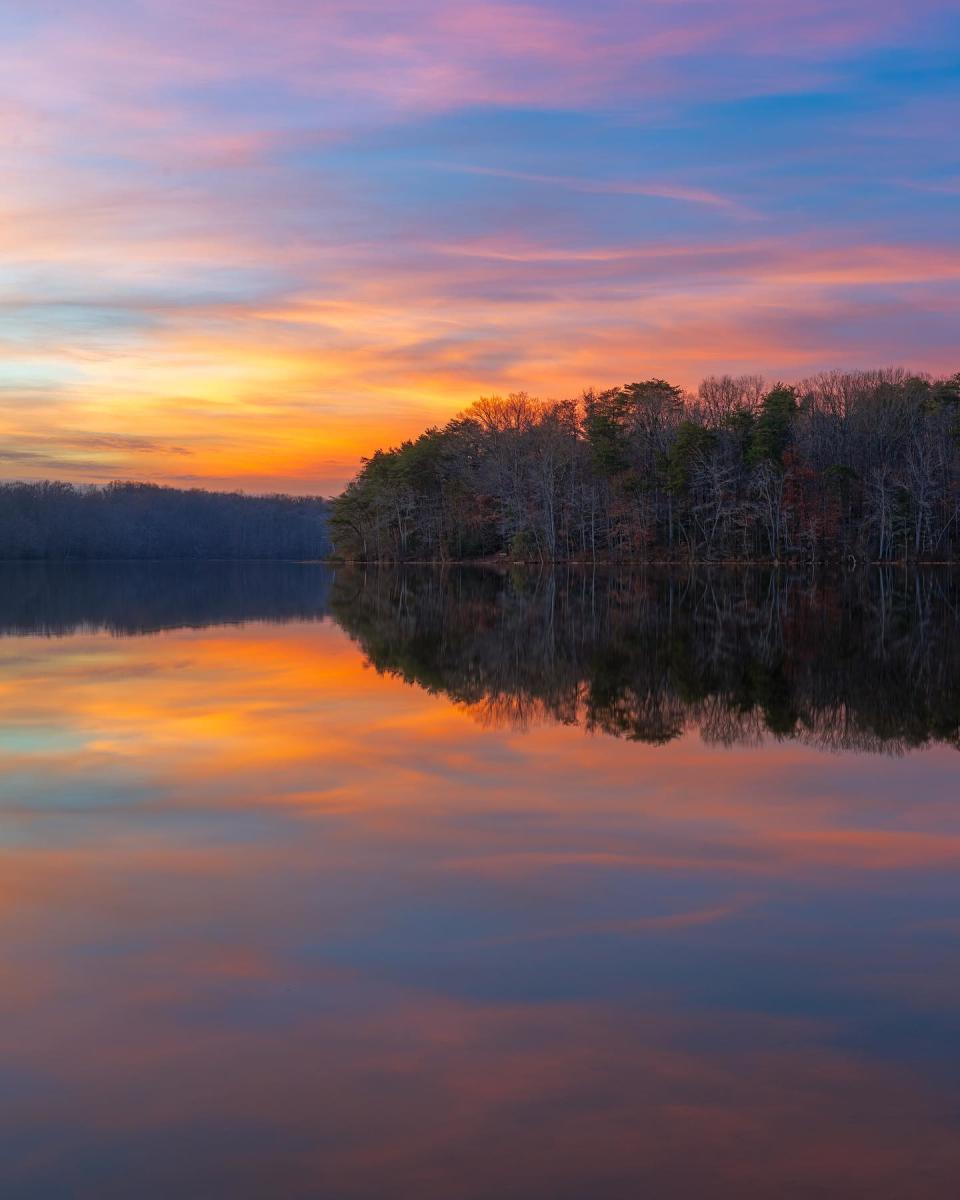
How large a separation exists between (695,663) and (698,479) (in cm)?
7027

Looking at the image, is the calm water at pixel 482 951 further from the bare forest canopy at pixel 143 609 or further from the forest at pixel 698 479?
the forest at pixel 698 479

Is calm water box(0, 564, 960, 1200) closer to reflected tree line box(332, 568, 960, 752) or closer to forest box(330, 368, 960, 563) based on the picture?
reflected tree line box(332, 568, 960, 752)

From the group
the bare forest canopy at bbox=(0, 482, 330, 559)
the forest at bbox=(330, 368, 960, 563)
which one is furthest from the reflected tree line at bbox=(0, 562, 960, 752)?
the bare forest canopy at bbox=(0, 482, 330, 559)

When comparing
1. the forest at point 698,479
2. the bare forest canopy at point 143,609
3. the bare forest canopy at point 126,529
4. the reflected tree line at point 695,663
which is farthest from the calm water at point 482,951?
the bare forest canopy at point 126,529

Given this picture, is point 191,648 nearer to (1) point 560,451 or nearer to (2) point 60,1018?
(2) point 60,1018

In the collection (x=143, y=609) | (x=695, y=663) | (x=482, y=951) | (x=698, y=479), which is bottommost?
(x=482, y=951)

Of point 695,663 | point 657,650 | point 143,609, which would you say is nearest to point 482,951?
point 695,663

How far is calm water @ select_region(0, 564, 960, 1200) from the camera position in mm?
4098

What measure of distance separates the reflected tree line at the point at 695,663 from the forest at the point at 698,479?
5011cm

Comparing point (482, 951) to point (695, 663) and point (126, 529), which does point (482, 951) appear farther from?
point (126, 529)

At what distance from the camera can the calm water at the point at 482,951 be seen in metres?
4.10

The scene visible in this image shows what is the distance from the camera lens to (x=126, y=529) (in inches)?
6914

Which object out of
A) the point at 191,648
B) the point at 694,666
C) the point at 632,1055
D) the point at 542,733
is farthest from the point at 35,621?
the point at 632,1055

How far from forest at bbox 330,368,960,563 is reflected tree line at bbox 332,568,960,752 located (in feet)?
164
